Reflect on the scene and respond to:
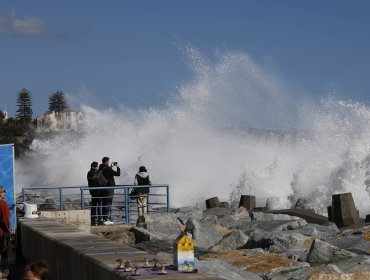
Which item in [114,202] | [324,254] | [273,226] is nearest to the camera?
[324,254]

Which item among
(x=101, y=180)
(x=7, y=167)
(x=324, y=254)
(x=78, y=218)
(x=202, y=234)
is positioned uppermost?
(x=7, y=167)

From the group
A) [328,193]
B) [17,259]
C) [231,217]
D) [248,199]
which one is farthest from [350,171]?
[17,259]

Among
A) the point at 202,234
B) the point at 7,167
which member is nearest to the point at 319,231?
the point at 202,234

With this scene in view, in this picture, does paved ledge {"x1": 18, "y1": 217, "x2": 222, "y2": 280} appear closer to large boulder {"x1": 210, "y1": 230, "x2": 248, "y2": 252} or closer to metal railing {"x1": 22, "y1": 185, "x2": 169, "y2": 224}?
large boulder {"x1": 210, "y1": 230, "x2": 248, "y2": 252}

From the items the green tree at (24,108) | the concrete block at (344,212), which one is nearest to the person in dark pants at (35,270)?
the concrete block at (344,212)

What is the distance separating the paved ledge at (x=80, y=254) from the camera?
6.44 metres

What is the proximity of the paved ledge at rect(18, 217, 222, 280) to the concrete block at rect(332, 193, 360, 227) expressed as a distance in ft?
30.9

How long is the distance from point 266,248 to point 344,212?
7140 mm

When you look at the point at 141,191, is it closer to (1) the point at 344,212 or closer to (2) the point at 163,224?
(2) the point at 163,224

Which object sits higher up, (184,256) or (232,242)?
(184,256)

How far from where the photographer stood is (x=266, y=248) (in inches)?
498

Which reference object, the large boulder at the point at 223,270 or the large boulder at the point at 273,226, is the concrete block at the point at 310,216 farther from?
the large boulder at the point at 223,270

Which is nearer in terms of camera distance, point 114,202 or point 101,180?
point 101,180

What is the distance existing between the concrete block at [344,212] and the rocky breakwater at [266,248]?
Answer: 1922 mm
